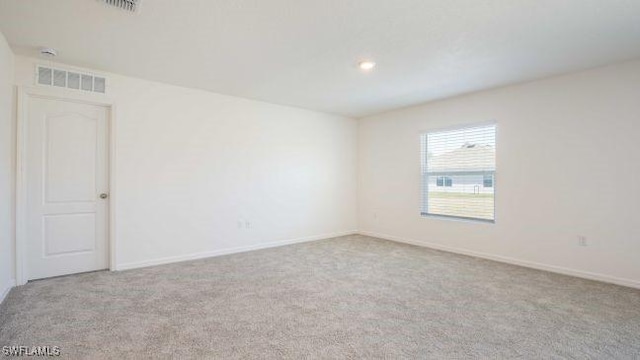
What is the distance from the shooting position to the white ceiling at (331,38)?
2.42m

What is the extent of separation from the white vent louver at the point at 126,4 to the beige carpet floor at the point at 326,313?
2466 millimetres

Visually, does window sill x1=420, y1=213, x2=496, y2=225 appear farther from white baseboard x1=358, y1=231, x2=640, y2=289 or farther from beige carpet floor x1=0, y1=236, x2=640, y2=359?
beige carpet floor x1=0, y1=236, x2=640, y2=359

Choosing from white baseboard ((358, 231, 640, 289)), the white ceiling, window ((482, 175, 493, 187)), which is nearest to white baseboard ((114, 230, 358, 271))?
white baseboard ((358, 231, 640, 289))

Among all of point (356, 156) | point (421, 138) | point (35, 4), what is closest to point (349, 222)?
point (356, 156)

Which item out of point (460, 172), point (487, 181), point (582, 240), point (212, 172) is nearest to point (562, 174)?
point (582, 240)

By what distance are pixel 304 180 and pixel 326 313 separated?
331 cm

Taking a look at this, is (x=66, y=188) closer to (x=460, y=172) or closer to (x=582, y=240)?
(x=460, y=172)

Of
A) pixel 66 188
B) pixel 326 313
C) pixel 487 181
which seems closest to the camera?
pixel 326 313

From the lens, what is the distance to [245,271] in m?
3.88

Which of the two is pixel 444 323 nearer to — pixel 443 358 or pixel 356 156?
pixel 443 358

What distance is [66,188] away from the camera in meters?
3.69

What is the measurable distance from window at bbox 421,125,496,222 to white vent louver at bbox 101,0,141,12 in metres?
4.43

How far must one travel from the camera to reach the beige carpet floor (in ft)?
6.98

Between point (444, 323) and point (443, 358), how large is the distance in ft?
1.71
